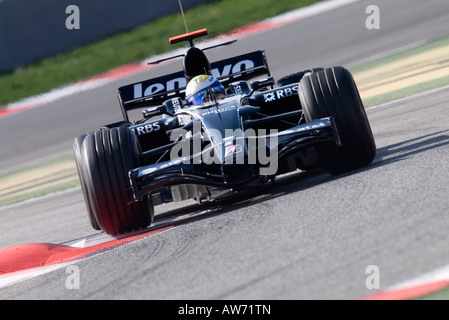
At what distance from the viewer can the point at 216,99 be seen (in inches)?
330

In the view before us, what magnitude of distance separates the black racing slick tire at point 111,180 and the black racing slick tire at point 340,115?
61.2 inches

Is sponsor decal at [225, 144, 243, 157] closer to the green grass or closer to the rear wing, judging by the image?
the rear wing

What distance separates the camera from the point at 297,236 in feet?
16.9

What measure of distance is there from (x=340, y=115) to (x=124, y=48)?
1102cm

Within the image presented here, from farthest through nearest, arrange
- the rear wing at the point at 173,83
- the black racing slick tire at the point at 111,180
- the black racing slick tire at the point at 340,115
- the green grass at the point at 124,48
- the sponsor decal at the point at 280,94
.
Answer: the green grass at the point at 124,48 → the rear wing at the point at 173,83 → the sponsor decal at the point at 280,94 → the black racing slick tire at the point at 340,115 → the black racing slick tire at the point at 111,180

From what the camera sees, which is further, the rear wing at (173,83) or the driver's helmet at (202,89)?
the rear wing at (173,83)

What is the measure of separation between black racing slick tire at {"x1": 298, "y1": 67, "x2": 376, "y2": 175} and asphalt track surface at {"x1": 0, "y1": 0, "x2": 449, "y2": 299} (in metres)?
0.16

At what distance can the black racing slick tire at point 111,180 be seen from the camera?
6824 millimetres

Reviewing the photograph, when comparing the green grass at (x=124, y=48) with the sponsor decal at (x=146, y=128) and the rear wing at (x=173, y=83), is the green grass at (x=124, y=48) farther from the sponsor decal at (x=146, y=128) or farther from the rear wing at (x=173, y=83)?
the sponsor decal at (x=146, y=128)

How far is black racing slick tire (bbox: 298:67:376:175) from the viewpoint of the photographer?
275 inches

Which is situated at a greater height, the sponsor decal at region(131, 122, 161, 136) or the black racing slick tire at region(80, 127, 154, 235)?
the sponsor decal at region(131, 122, 161, 136)

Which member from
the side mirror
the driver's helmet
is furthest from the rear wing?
the driver's helmet

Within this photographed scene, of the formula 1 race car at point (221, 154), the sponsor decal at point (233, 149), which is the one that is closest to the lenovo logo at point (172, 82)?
the formula 1 race car at point (221, 154)
